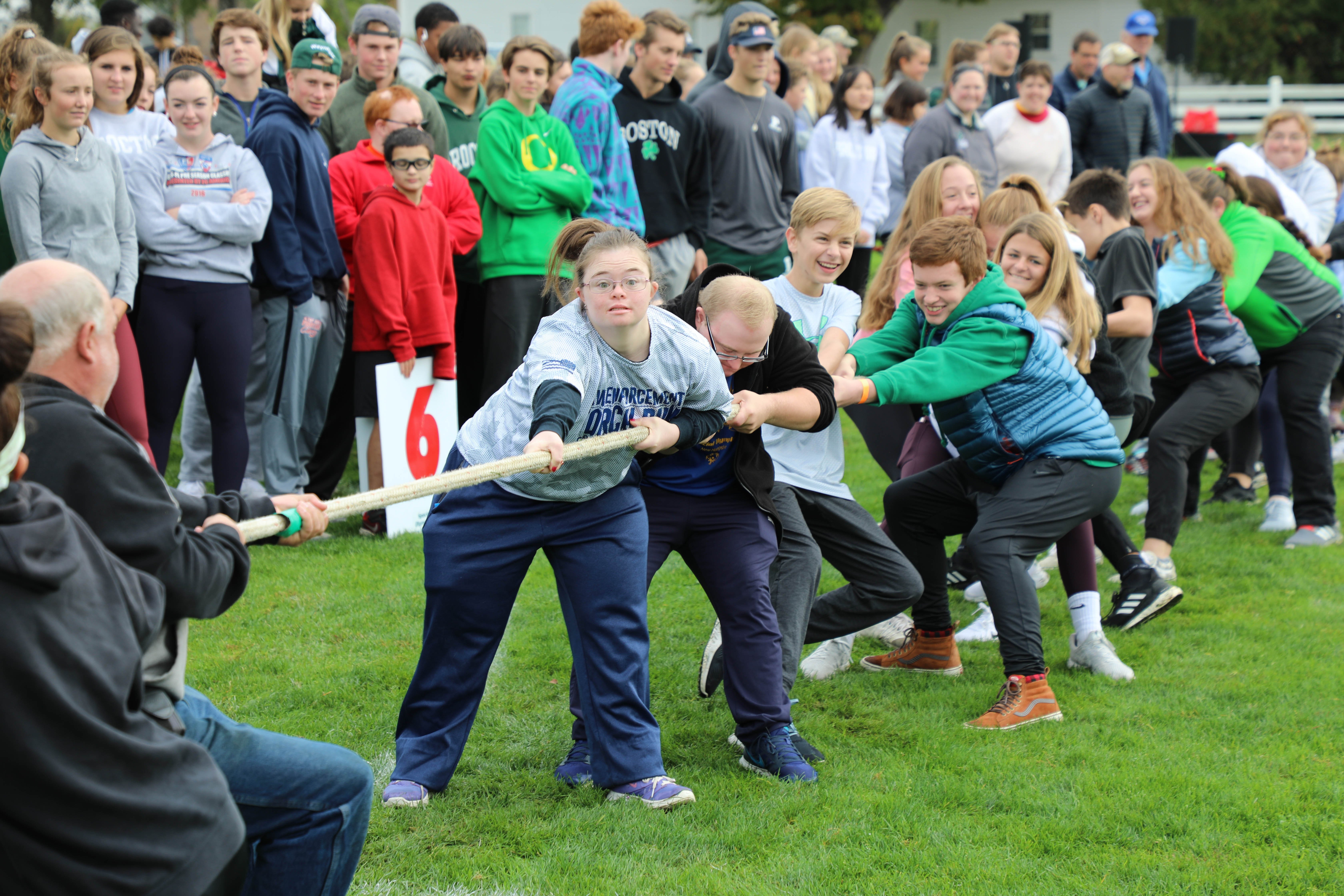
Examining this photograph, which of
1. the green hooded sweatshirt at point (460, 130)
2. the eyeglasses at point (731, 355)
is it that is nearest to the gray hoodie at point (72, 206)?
the green hooded sweatshirt at point (460, 130)

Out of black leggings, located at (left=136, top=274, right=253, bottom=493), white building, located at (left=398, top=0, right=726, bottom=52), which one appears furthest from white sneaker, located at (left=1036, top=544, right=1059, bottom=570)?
white building, located at (left=398, top=0, right=726, bottom=52)

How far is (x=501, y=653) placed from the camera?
5.20m

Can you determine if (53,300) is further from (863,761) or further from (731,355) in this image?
(863,761)

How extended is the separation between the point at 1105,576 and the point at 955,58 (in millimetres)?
6091

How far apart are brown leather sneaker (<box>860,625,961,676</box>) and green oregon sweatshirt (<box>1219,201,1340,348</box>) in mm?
2974

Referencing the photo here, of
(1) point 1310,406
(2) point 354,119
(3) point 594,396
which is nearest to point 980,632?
(3) point 594,396

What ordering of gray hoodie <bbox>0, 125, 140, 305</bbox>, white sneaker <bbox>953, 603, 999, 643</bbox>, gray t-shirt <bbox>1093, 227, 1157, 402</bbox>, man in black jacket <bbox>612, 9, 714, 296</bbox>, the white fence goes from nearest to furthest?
gray hoodie <bbox>0, 125, 140, 305</bbox> < white sneaker <bbox>953, 603, 999, 643</bbox> < gray t-shirt <bbox>1093, 227, 1157, 402</bbox> < man in black jacket <bbox>612, 9, 714, 296</bbox> < the white fence

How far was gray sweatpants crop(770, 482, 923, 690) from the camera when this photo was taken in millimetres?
4449

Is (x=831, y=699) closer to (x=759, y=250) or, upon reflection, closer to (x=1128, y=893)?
(x=1128, y=893)

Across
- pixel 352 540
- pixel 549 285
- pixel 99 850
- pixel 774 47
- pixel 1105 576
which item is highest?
pixel 774 47

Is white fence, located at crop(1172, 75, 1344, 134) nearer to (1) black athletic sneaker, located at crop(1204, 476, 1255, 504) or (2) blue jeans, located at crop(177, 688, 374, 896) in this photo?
(1) black athletic sneaker, located at crop(1204, 476, 1255, 504)

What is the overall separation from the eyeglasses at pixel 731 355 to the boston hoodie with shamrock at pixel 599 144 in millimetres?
3439

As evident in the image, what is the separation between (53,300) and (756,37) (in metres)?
6.64

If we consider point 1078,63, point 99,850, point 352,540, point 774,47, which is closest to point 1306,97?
point 1078,63
